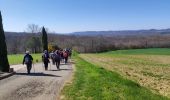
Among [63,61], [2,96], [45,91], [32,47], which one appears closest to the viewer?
[2,96]

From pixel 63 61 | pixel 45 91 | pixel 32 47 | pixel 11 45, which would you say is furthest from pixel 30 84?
pixel 11 45

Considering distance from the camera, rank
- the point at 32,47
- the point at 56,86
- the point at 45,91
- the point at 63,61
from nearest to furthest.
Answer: the point at 45,91 → the point at 56,86 → the point at 63,61 → the point at 32,47

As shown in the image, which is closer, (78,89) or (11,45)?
(78,89)

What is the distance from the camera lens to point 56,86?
808 inches

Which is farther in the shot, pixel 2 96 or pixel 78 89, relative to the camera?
pixel 78 89

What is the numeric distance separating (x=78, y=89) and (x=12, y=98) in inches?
135

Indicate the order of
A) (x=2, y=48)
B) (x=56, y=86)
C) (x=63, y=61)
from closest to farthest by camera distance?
(x=56, y=86), (x=2, y=48), (x=63, y=61)

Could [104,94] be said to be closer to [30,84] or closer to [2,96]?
[2,96]

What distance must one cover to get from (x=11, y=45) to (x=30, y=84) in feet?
479

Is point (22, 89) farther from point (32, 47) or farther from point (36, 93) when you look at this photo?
point (32, 47)

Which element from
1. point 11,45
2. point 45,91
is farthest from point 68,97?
point 11,45

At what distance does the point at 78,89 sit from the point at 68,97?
8.38 ft

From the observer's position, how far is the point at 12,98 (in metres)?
16.3

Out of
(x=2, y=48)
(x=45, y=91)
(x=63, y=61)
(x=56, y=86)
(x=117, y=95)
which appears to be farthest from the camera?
(x=63, y=61)
